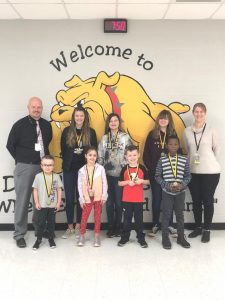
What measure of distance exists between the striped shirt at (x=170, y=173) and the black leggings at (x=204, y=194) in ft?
1.08

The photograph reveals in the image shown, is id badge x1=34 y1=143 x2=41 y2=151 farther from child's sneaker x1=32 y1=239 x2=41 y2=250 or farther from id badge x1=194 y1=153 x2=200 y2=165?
id badge x1=194 y1=153 x2=200 y2=165

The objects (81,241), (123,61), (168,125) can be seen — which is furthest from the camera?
(123,61)

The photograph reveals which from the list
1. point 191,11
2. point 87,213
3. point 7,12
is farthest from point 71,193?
point 191,11

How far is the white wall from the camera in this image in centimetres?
432

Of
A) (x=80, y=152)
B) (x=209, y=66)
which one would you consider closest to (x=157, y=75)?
(x=209, y=66)

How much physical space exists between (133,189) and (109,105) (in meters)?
1.18

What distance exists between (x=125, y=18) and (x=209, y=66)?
1.21 metres

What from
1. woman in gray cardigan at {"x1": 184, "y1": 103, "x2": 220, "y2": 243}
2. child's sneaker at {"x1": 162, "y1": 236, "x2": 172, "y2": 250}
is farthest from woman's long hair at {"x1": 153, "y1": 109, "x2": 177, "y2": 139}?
child's sneaker at {"x1": 162, "y1": 236, "x2": 172, "y2": 250}

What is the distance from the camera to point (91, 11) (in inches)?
157

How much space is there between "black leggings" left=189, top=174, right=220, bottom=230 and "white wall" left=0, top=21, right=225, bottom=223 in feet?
2.42

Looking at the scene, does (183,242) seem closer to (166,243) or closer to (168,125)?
(166,243)

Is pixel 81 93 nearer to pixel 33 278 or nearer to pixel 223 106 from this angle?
pixel 223 106

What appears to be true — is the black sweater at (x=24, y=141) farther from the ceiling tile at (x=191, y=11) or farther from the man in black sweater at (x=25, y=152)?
the ceiling tile at (x=191, y=11)

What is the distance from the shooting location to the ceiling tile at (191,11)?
3783 mm
